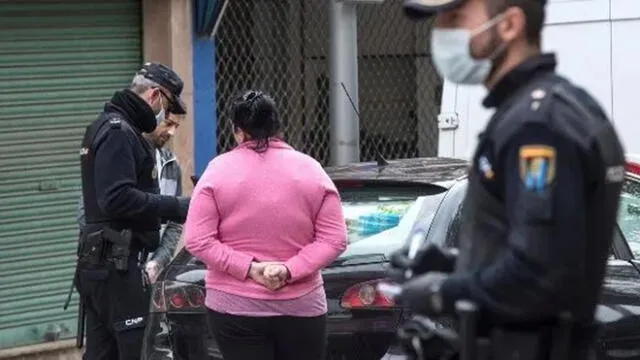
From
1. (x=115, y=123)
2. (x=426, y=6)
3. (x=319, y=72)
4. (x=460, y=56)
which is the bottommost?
(x=115, y=123)

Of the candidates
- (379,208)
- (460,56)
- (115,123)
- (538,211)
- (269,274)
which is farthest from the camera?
(115,123)

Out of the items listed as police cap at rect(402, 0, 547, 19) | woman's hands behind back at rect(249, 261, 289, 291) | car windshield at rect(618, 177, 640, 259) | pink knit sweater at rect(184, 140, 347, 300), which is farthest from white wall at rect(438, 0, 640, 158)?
police cap at rect(402, 0, 547, 19)

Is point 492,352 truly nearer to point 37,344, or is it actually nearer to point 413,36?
point 37,344

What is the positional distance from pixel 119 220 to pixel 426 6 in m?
3.26

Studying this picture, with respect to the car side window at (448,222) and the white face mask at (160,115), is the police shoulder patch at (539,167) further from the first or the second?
the white face mask at (160,115)

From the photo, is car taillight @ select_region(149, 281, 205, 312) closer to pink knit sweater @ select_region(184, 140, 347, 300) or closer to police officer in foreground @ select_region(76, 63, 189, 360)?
police officer in foreground @ select_region(76, 63, 189, 360)

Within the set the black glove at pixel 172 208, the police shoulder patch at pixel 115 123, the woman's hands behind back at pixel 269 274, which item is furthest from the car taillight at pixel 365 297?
the police shoulder patch at pixel 115 123

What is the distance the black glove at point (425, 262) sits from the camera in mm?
3289

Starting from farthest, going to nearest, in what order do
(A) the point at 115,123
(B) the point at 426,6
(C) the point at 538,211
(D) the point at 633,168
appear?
(D) the point at 633,168 → (A) the point at 115,123 → (B) the point at 426,6 → (C) the point at 538,211

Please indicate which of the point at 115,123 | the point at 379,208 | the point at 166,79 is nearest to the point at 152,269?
the point at 115,123

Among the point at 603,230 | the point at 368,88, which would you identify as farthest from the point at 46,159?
the point at 603,230

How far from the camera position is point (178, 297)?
20.1 ft

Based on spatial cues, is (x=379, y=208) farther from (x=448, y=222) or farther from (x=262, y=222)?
(x=262, y=222)

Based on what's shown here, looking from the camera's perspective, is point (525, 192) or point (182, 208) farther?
point (182, 208)
